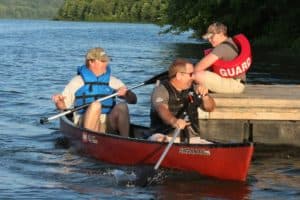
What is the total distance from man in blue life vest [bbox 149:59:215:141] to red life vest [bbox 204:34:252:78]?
1396 millimetres

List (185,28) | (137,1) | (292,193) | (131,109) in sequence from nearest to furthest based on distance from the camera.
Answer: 1. (292,193)
2. (131,109)
3. (185,28)
4. (137,1)

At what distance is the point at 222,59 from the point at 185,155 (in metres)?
2.24

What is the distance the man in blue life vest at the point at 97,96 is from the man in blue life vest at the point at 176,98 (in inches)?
52.4

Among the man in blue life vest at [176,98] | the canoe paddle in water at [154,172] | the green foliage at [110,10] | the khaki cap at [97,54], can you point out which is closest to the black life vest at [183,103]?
the man in blue life vest at [176,98]

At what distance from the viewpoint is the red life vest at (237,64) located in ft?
34.1

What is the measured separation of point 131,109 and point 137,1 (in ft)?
387

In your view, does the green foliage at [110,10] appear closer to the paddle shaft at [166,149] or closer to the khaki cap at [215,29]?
the khaki cap at [215,29]

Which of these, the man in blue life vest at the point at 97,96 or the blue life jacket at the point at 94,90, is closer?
the man in blue life vest at the point at 97,96

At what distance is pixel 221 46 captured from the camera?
34.1 ft

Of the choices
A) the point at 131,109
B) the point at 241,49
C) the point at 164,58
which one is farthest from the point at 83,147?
the point at 164,58

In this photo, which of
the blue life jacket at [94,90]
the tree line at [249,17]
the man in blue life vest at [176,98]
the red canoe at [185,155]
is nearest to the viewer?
the red canoe at [185,155]

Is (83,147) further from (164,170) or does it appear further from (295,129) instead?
(295,129)

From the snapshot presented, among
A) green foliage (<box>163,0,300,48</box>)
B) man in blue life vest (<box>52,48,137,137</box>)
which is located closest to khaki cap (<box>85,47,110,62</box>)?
man in blue life vest (<box>52,48,137,137</box>)

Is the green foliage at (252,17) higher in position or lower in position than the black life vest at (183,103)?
higher
